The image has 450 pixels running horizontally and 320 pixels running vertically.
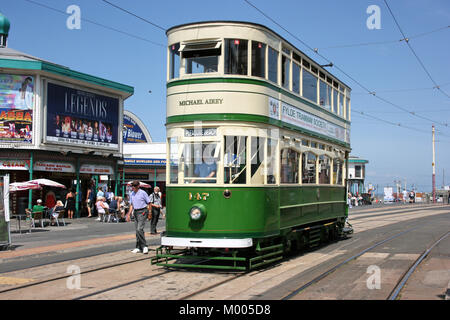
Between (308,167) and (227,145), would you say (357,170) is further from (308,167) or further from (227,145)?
(227,145)

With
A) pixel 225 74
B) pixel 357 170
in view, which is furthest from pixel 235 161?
pixel 357 170

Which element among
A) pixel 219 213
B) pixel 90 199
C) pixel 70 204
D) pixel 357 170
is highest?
pixel 357 170

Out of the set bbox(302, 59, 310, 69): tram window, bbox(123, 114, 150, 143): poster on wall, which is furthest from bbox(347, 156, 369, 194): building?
bbox(302, 59, 310, 69): tram window

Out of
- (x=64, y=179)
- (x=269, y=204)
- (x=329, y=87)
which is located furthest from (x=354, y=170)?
(x=269, y=204)

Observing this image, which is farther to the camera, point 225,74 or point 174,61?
point 174,61

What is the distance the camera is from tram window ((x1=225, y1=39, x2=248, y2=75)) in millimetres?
10367

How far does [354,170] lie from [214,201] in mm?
71547

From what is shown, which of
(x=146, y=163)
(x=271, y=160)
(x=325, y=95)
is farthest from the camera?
(x=146, y=163)

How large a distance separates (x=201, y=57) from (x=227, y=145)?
1.87 metres

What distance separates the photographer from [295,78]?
12539 mm

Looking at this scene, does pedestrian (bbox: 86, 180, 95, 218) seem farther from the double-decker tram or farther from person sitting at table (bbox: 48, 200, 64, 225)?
the double-decker tram

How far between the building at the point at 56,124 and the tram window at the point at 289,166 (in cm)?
1587
